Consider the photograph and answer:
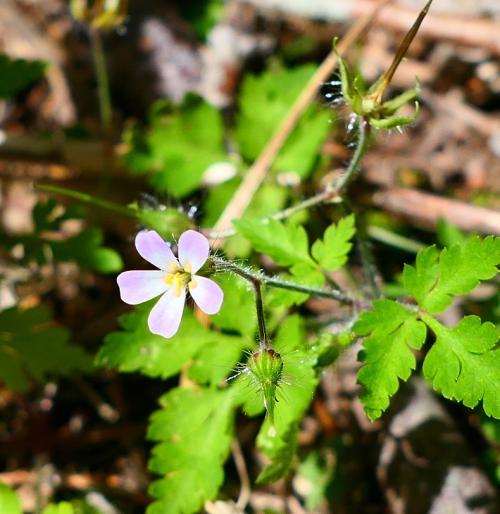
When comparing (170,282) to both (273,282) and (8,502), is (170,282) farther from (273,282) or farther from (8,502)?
(8,502)

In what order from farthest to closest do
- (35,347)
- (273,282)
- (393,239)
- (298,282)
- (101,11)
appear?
(393,239), (101,11), (35,347), (298,282), (273,282)

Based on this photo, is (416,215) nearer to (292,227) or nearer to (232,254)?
(232,254)

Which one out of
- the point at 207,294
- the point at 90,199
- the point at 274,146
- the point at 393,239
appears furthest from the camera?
the point at 393,239

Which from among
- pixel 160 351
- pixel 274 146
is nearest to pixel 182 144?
pixel 274 146

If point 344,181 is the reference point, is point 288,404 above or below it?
below

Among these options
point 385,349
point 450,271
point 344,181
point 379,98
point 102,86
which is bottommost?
point 102,86

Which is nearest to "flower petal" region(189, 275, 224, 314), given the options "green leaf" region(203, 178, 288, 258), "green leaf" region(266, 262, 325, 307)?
"green leaf" region(266, 262, 325, 307)
